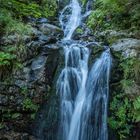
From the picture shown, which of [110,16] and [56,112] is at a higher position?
[110,16]

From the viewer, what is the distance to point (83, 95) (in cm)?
771

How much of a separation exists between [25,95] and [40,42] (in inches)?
72.8

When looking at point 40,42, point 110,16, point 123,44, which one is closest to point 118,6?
point 110,16

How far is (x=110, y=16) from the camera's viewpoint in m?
10.2

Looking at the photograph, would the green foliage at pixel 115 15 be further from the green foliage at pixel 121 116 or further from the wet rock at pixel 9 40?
the wet rock at pixel 9 40

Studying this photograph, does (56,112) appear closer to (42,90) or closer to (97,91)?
(42,90)

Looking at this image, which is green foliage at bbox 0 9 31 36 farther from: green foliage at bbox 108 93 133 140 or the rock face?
green foliage at bbox 108 93 133 140

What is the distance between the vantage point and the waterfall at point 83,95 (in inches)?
286

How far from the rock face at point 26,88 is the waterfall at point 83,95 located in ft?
1.34

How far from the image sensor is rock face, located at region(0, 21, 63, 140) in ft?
24.2

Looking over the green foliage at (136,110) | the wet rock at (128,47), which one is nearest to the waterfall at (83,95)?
the wet rock at (128,47)

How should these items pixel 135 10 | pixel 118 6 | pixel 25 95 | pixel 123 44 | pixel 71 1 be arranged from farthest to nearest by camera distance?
pixel 71 1
pixel 118 6
pixel 135 10
pixel 123 44
pixel 25 95

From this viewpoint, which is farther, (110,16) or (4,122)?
(110,16)

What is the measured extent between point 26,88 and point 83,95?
1463 millimetres
